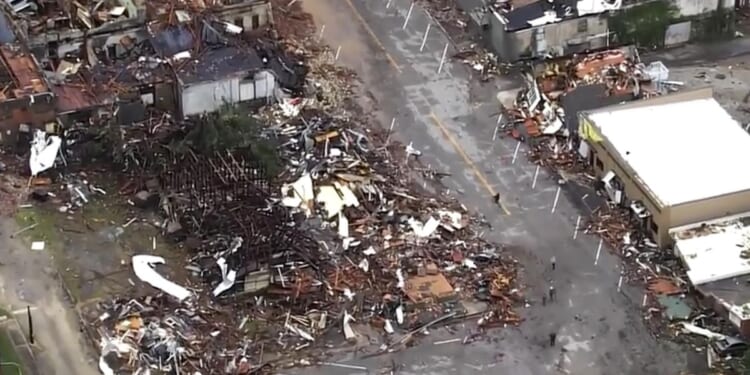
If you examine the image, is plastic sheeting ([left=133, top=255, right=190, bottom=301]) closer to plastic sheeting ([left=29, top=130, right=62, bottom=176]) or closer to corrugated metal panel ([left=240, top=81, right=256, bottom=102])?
plastic sheeting ([left=29, top=130, right=62, bottom=176])

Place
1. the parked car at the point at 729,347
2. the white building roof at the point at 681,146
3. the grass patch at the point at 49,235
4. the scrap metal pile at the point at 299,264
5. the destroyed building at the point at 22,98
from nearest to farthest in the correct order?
the parked car at the point at 729,347 → the scrap metal pile at the point at 299,264 → the grass patch at the point at 49,235 → the white building roof at the point at 681,146 → the destroyed building at the point at 22,98

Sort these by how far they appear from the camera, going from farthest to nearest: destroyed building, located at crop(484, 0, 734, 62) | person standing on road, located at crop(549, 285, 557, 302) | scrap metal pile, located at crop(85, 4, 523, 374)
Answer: destroyed building, located at crop(484, 0, 734, 62), person standing on road, located at crop(549, 285, 557, 302), scrap metal pile, located at crop(85, 4, 523, 374)

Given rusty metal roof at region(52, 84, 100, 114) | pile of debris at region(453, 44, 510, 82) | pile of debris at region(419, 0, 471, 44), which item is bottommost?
pile of debris at region(453, 44, 510, 82)

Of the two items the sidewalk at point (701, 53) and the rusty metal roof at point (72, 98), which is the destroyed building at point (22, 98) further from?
the sidewalk at point (701, 53)

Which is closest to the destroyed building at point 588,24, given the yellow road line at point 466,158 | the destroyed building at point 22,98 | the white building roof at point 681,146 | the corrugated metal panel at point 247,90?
the yellow road line at point 466,158

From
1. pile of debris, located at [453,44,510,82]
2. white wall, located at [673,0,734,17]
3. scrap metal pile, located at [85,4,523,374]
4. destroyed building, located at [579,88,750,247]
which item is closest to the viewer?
scrap metal pile, located at [85,4,523,374]

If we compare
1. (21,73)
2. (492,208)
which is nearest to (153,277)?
(21,73)

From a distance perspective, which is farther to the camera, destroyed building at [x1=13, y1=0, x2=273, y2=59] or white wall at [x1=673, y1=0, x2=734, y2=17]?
white wall at [x1=673, y1=0, x2=734, y2=17]

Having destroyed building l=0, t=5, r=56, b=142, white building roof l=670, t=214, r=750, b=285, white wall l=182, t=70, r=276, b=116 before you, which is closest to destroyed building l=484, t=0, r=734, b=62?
white wall l=182, t=70, r=276, b=116
